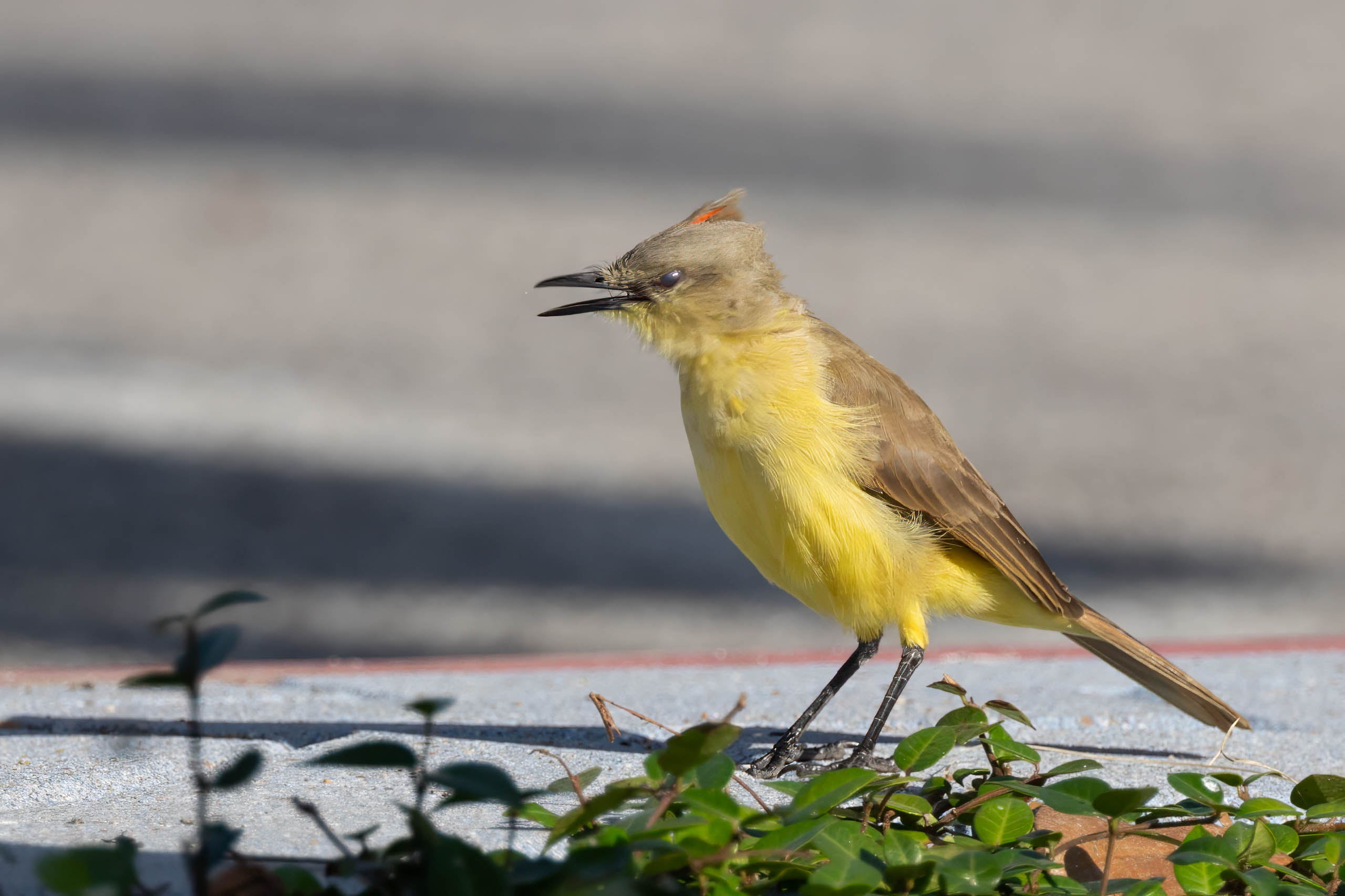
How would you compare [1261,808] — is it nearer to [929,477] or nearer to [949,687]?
[949,687]

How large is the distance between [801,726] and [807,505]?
1.91 feet

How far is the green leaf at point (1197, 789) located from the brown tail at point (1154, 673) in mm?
1123

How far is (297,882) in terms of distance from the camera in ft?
7.55

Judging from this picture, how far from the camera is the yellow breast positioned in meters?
3.53

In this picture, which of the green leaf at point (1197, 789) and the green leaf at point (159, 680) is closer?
the green leaf at point (159, 680)

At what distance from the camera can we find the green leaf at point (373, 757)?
6.89 ft

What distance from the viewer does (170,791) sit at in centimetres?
314

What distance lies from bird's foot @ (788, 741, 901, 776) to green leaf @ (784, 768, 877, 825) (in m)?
0.83

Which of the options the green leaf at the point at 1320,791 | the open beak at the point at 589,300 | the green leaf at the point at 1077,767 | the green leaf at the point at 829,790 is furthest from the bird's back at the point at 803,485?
the green leaf at the point at 1320,791

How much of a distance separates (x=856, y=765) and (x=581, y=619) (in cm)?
394

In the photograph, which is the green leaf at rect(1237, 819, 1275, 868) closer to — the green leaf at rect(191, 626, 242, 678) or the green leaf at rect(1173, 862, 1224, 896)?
the green leaf at rect(1173, 862, 1224, 896)

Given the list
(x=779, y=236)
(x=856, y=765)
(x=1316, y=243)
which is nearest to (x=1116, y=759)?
(x=856, y=765)

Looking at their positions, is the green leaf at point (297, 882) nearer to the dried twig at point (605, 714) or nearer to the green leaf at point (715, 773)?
the green leaf at point (715, 773)

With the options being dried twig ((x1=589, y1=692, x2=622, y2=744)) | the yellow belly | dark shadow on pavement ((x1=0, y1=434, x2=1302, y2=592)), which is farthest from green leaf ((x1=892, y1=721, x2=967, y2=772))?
dark shadow on pavement ((x1=0, y1=434, x2=1302, y2=592))
